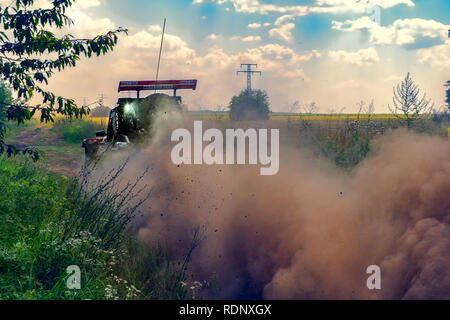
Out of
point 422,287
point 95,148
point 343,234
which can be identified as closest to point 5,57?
point 95,148

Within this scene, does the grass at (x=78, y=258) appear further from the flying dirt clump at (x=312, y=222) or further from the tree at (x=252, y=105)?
the tree at (x=252, y=105)

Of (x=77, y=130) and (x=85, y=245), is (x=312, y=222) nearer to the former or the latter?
(x=85, y=245)

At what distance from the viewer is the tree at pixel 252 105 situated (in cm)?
2995

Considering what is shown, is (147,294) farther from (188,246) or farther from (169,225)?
(169,225)

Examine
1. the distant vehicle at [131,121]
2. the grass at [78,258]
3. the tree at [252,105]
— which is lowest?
the grass at [78,258]

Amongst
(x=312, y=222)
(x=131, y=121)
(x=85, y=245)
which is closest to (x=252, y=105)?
(x=131, y=121)

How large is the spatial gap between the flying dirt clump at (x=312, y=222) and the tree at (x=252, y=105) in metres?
19.8

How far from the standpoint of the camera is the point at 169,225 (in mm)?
8656

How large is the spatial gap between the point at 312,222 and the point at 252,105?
22884 millimetres

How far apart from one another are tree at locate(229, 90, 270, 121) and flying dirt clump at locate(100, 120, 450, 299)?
19.8 meters

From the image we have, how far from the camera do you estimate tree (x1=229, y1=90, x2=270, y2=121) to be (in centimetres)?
2995

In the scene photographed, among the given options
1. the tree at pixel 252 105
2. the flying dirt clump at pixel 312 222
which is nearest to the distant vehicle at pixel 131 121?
the flying dirt clump at pixel 312 222

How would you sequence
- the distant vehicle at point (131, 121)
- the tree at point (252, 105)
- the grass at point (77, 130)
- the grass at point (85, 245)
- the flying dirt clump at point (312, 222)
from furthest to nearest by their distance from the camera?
the tree at point (252, 105), the grass at point (77, 130), the distant vehicle at point (131, 121), the flying dirt clump at point (312, 222), the grass at point (85, 245)

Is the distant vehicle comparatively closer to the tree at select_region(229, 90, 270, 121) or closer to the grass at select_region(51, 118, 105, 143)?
the grass at select_region(51, 118, 105, 143)
